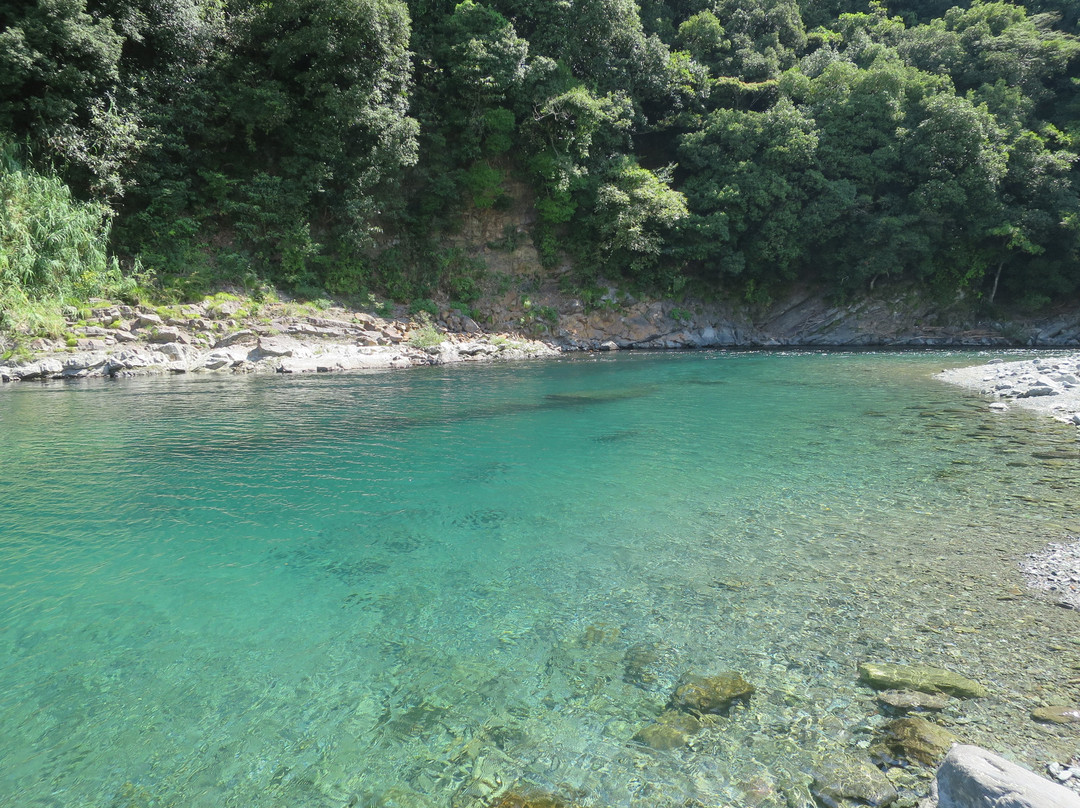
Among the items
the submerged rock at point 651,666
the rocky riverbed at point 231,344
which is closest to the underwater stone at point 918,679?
the submerged rock at point 651,666

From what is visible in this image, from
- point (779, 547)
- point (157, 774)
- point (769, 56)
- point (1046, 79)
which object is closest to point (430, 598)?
point (157, 774)

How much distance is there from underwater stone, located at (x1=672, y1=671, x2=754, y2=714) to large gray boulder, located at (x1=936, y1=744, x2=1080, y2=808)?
3.54ft

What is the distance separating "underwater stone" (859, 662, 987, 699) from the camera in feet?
11.2

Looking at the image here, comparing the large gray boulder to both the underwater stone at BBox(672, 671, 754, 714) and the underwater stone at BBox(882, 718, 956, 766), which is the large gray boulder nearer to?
the underwater stone at BBox(882, 718, 956, 766)

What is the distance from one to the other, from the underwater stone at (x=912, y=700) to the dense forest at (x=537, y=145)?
22.7 meters

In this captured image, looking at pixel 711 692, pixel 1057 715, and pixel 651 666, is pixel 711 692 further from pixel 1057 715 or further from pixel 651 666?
pixel 1057 715

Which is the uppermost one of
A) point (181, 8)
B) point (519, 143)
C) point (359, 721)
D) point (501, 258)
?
point (181, 8)

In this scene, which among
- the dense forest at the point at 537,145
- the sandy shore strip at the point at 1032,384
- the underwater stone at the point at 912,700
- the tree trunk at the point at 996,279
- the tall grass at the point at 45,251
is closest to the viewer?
the underwater stone at the point at 912,700

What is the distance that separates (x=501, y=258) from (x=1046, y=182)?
27.4 m

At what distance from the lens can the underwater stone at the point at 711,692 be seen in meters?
3.37

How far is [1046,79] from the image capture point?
108 ft

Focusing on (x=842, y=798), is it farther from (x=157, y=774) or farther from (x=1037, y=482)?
(x=1037, y=482)

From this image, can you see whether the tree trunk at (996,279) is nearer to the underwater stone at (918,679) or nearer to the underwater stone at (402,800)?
the underwater stone at (918,679)

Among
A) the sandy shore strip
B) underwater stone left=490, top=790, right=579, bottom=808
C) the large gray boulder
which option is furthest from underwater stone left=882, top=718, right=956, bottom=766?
the sandy shore strip
